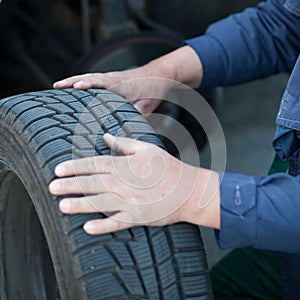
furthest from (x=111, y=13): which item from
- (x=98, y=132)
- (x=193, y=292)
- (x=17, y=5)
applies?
(x=193, y=292)

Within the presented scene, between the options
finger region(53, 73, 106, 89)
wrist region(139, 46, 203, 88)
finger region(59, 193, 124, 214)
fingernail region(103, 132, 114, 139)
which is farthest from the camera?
wrist region(139, 46, 203, 88)

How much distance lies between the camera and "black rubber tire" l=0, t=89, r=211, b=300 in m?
1.08

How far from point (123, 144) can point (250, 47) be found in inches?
27.6

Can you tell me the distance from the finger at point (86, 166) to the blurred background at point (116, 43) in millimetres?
1373

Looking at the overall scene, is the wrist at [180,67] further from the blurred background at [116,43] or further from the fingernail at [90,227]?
the blurred background at [116,43]

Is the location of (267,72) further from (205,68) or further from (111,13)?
(111,13)

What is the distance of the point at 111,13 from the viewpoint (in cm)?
258

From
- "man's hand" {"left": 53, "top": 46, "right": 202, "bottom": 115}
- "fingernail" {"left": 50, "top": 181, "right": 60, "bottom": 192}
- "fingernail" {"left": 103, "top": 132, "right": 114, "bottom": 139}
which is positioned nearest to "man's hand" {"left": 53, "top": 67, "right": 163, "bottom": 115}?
"man's hand" {"left": 53, "top": 46, "right": 202, "bottom": 115}

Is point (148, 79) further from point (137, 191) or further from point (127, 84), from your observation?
point (137, 191)

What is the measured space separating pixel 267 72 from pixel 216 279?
59 cm

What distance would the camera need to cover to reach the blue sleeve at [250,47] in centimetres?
169

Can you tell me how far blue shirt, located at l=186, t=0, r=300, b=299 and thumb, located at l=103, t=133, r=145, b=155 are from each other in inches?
6.1

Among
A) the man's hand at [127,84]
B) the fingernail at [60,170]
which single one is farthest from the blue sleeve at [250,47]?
the fingernail at [60,170]

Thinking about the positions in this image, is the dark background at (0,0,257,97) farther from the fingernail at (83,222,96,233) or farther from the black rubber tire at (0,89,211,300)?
the fingernail at (83,222,96,233)
